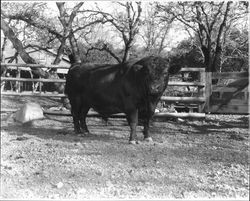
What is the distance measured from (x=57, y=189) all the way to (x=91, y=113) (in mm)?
5066

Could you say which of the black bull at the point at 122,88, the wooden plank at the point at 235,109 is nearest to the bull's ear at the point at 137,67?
the black bull at the point at 122,88

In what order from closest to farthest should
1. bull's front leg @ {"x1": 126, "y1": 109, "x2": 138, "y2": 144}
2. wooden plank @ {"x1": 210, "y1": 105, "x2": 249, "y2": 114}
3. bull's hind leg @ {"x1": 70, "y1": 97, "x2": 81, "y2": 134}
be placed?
bull's front leg @ {"x1": 126, "y1": 109, "x2": 138, "y2": 144} < bull's hind leg @ {"x1": 70, "y1": 97, "x2": 81, "y2": 134} < wooden plank @ {"x1": 210, "y1": 105, "x2": 249, "y2": 114}

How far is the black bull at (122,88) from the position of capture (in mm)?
5645

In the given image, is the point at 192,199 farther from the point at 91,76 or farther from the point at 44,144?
the point at 91,76

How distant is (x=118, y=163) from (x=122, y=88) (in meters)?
1.98

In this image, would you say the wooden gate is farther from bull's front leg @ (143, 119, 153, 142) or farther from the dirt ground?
bull's front leg @ (143, 119, 153, 142)

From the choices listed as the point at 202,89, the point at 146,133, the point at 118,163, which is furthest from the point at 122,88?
the point at 202,89

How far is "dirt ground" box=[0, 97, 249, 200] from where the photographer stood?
331 cm

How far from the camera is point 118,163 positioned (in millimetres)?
4332

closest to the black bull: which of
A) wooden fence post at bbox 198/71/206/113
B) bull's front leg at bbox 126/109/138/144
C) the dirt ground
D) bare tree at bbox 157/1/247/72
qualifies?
bull's front leg at bbox 126/109/138/144

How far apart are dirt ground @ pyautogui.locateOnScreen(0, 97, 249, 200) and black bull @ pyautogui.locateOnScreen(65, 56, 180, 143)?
0.50 m

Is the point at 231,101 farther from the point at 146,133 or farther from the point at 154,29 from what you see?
the point at 154,29

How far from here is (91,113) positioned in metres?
8.34

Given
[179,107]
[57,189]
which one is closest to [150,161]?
[57,189]
